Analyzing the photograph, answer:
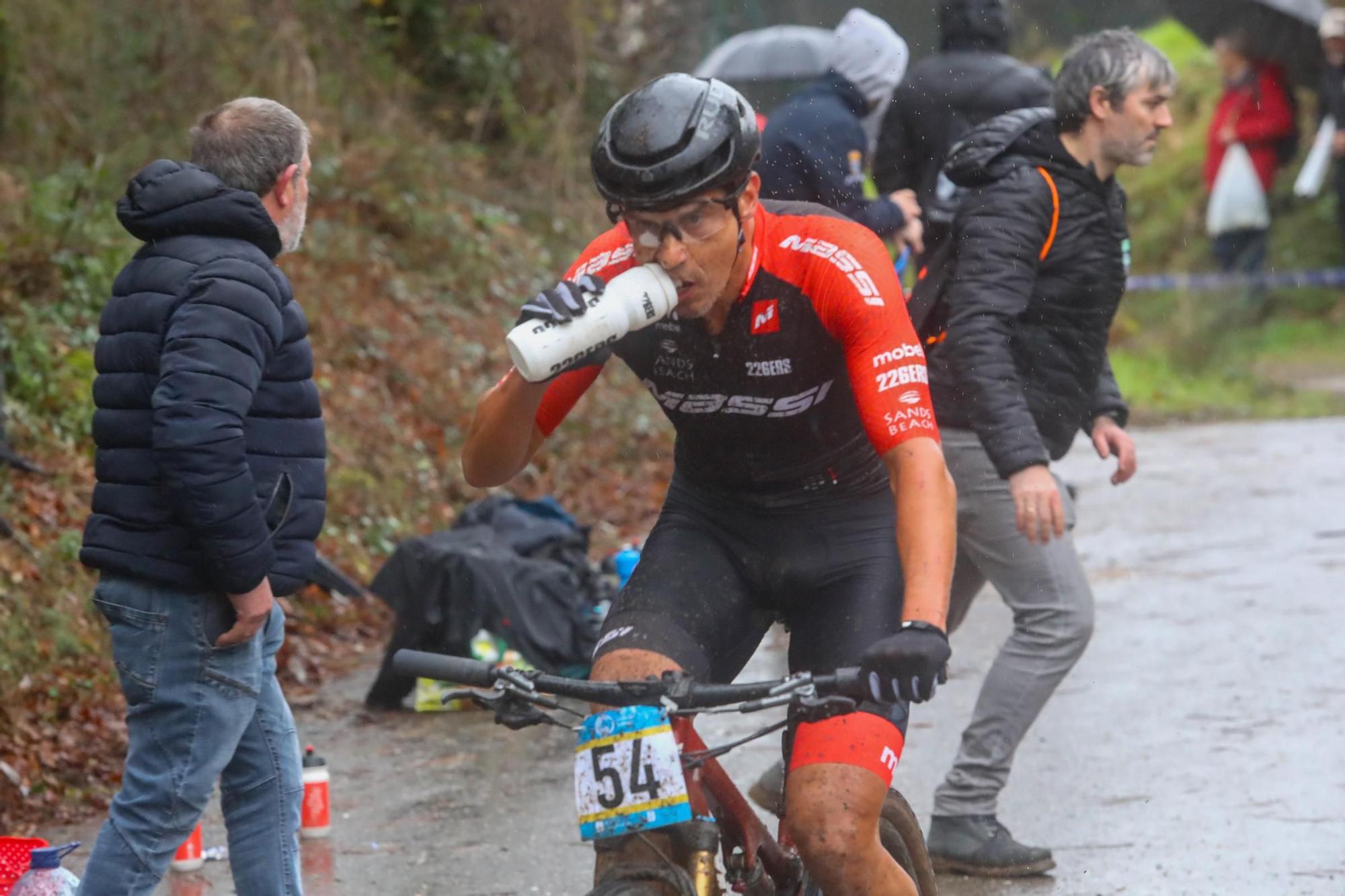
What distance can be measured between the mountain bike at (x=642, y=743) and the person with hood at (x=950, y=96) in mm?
5540

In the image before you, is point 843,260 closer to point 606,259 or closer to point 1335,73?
point 606,259

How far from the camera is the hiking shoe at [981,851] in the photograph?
5406 mm

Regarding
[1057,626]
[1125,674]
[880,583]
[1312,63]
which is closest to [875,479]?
[880,583]

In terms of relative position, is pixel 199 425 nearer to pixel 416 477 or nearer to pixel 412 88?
pixel 416 477

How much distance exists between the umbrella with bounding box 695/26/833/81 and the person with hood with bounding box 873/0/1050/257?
4.81 metres

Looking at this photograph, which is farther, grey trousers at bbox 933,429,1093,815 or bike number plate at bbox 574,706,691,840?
grey trousers at bbox 933,429,1093,815

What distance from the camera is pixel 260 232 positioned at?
4.31 m

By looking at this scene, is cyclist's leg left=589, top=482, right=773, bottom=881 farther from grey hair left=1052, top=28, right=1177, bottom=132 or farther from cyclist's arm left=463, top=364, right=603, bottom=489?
grey hair left=1052, top=28, right=1177, bottom=132

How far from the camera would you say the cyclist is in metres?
3.66

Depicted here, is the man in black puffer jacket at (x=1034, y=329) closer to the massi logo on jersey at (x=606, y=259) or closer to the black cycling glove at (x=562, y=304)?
the massi logo on jersey at (x=606, y=259)

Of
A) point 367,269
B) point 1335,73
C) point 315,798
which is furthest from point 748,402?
point 1335,73

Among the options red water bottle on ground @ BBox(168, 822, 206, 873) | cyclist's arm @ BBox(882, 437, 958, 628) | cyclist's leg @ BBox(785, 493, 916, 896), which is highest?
cyclist's arm @ BBox(882, 437, 958, 628)

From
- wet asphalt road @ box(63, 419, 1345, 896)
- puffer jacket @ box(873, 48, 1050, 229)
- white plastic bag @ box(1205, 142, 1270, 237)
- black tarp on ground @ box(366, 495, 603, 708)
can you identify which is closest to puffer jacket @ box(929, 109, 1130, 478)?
wet asphalt road @ box(63, 419, 1345, 896)

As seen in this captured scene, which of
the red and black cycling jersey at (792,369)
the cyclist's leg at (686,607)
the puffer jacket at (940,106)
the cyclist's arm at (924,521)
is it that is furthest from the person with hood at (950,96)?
the cyclist's arm at (924,521)
